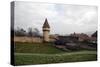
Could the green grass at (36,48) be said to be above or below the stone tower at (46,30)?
below

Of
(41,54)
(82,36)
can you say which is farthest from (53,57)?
(82,36)

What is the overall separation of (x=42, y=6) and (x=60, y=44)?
1.84 ft

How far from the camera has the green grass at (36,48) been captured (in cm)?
244

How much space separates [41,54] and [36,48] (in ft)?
0.34

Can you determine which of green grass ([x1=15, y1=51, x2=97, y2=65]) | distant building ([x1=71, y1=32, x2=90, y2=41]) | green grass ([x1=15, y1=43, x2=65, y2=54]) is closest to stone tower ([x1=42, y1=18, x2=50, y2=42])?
green grass ([x1=15, y1=43, x2=65, y2=54])

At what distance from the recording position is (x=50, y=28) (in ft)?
8.59

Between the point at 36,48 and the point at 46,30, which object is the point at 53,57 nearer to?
the point at 36,48

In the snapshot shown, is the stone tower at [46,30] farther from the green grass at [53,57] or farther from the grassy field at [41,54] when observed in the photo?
the green grass at [53,57]

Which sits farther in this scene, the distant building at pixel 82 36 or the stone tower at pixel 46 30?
the distant building at pixel 82 36

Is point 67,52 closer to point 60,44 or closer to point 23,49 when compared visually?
point 60,44

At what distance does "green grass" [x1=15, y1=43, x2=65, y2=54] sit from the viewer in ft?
8.00

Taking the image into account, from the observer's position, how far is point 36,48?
99.7 inches

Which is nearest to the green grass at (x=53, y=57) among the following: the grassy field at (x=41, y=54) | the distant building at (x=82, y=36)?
the grassy field at (x=41, y=54)
